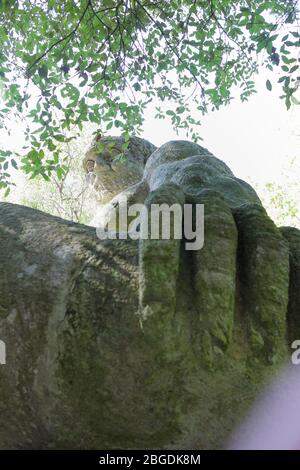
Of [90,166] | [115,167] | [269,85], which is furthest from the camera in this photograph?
[90,166]

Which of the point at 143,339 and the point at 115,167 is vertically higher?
the point at 115,167

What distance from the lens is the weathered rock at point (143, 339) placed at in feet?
4.82

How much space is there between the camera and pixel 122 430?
1.48 meters

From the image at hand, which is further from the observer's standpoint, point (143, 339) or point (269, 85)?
point (269, 85)

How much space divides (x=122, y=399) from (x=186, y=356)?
0.27m

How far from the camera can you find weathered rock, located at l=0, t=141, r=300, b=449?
4.82ft

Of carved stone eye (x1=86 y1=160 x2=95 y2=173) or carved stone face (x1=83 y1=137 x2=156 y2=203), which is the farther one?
carved stone eye (x1=86 y1=160 x2=95 y2=173)

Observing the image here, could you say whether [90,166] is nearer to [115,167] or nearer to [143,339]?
[115,167]

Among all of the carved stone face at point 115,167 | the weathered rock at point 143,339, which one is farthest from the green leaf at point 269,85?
the carved stone face at point 115,167

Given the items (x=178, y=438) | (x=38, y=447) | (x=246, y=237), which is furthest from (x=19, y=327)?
(x=246, y=237)

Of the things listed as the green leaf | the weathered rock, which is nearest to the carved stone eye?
the green leaf

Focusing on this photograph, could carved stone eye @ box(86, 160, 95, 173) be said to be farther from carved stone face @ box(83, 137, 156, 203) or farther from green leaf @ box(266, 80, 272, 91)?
green leaf @ box(266, 80, 272, 91)

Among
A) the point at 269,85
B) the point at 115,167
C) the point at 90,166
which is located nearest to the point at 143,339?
the point at 269,85

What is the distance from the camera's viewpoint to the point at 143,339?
1474mm
